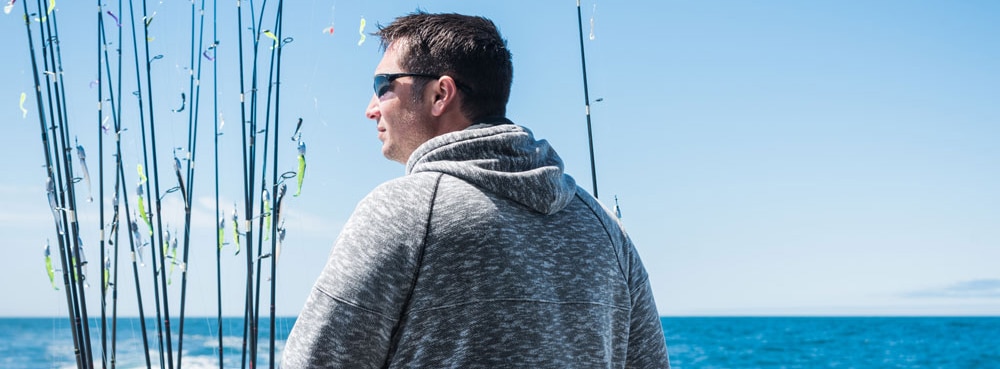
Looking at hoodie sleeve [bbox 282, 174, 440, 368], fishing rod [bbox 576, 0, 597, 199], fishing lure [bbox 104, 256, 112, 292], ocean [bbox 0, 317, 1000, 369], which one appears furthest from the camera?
ocean [bbox 0, 317, 1000, 369]

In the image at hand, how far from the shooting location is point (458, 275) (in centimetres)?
93

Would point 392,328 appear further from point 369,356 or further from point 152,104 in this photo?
point 152,104

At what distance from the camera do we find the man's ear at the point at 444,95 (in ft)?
3.57

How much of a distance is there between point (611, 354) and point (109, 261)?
2595 mm

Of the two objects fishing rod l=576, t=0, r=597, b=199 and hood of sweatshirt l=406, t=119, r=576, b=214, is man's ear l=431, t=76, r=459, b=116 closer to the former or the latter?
hood of sweatshirt l=406, t=119, r=576, b=214

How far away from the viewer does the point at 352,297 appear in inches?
35.8

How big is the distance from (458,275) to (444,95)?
0.26m

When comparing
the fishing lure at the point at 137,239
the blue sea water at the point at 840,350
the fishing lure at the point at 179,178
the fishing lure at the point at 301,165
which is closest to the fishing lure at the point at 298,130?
the fishing lure at the point at 301,165

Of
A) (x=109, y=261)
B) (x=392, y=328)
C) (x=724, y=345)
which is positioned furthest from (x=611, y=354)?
(x=724, y=345)

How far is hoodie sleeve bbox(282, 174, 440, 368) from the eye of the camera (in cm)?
91

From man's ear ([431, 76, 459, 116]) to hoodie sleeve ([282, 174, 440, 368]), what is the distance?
0.19 meters

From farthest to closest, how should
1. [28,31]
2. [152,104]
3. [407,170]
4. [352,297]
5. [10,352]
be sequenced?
[10,352], [152,104], [28,31], [407,170], [352,297]

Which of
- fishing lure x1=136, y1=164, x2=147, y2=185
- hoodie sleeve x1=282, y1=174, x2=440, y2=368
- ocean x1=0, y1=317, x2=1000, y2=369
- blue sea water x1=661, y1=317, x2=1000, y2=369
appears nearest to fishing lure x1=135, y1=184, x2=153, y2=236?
fishing lure x1=136, y1=164, x2=147, y2=185

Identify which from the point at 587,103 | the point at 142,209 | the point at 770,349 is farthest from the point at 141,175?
the point at 770,349
